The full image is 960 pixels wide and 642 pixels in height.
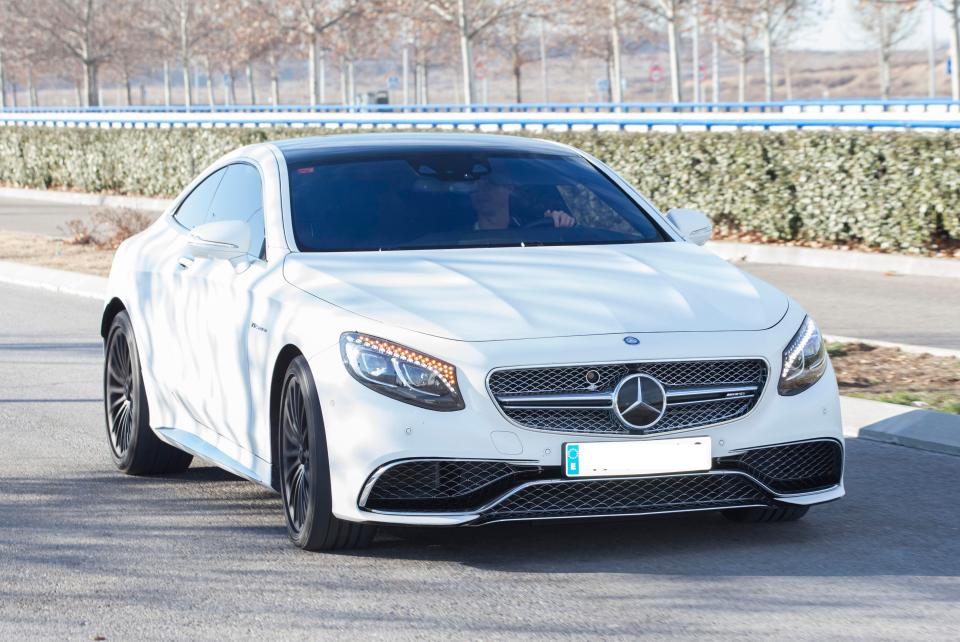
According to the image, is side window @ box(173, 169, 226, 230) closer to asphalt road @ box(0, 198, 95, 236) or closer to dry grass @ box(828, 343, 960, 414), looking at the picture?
dry grass @ box(828, 343, 960, 414)

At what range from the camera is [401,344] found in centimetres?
578

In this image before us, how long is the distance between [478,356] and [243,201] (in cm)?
212

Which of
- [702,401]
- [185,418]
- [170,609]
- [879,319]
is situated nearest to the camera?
[170,609]

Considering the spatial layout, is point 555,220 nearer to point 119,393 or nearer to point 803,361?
point 803,361

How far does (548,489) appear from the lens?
583 centimetres

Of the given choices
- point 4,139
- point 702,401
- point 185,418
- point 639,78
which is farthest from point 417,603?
point 639,78

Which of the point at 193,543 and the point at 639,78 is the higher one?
the point at 639,78

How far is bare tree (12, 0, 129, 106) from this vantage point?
79.2 metres

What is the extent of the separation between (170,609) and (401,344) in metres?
1.15

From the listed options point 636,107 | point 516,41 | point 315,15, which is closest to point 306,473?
point 636,107

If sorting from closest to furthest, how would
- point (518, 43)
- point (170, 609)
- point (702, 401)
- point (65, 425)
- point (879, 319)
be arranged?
point (170, 609) → point (702, 401) → point (65, 425) → point (879, 319) → point (518, 43)

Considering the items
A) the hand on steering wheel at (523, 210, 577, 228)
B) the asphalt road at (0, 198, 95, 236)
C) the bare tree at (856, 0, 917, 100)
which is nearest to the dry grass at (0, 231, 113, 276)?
the asphalt road at (0, 198, 95, 236)

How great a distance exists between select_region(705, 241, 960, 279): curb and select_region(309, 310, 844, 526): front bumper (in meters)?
10.8

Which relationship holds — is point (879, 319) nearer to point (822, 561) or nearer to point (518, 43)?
point (822, 561)
